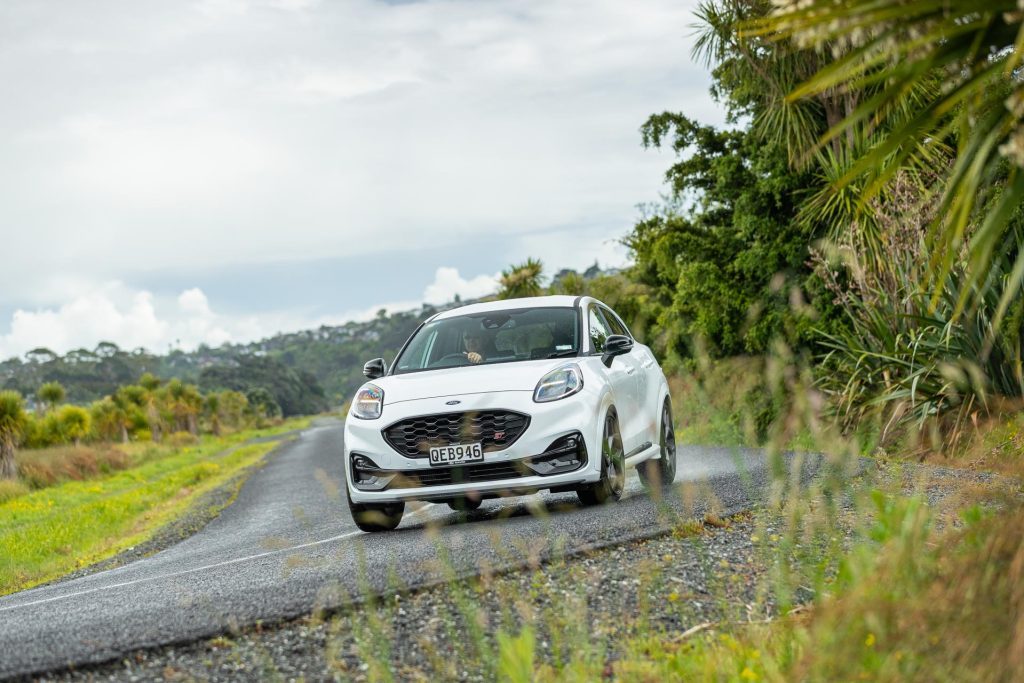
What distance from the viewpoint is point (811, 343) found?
17.2m

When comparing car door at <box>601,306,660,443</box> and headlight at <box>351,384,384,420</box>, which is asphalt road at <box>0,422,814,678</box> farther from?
headlight at <box>351,384,384,420</box>

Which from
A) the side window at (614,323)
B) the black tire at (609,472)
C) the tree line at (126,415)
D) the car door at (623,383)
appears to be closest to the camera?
the black tire at (609,472)

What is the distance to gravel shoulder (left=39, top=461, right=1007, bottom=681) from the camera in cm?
446

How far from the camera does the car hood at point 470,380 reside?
818cm

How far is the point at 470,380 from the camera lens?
8.33 metres

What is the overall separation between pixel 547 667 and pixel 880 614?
1.43m

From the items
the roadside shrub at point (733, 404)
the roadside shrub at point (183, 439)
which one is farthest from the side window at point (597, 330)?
the roadside shrub at point (183, 439)

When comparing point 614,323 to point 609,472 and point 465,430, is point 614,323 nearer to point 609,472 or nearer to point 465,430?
point 609,472

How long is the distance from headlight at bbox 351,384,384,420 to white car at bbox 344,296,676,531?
11 millimetres

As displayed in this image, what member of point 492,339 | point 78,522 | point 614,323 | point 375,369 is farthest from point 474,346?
point 78,522

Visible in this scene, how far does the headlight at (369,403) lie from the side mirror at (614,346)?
1.84 metres

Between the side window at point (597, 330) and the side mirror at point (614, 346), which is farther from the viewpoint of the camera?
the side window at point (597, 330)

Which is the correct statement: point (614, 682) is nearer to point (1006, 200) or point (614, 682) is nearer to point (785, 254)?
point (1006, 200)

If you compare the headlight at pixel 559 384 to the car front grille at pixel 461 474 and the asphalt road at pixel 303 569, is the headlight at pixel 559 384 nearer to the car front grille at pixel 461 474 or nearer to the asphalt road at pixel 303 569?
the car front grille at pixel 461 474
